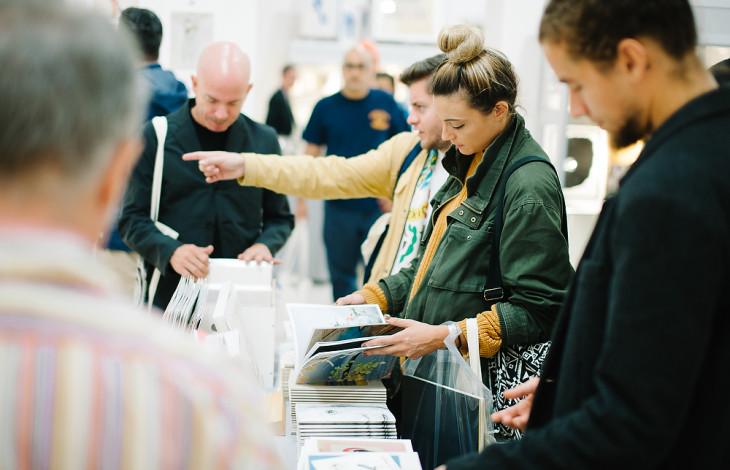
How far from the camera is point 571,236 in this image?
359 centimetres

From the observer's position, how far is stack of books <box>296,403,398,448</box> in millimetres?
1941

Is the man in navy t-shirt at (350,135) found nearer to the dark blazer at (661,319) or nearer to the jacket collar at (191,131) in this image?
the jacket collar at (191,131)

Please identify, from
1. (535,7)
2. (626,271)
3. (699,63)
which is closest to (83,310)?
(626,271)

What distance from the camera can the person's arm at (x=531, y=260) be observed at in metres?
1.98

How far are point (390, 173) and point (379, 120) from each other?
103 inches

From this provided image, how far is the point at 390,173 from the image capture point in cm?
297

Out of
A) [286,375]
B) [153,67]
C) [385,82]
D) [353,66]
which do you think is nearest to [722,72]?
[286,375]

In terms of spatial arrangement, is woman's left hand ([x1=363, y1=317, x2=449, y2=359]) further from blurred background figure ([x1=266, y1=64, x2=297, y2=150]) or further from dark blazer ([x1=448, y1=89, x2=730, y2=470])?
blurred background figure ([x1=266, y1=64, x2=297, y2=150])

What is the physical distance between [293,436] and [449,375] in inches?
18.6

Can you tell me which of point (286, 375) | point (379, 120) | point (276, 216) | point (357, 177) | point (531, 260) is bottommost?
point (286, 375)

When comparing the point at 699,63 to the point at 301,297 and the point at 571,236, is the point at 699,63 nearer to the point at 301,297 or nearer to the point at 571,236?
the point at 571,236

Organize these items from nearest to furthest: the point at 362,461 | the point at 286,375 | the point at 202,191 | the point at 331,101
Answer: the point at 362,461 → the point at 286,375 → the point at 202,191 → the point at 331,101

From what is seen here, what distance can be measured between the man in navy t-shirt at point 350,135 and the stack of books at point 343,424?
10.6ft

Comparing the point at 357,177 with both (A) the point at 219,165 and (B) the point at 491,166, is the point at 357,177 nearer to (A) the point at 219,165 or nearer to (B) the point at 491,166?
(A) the point at 219,165
